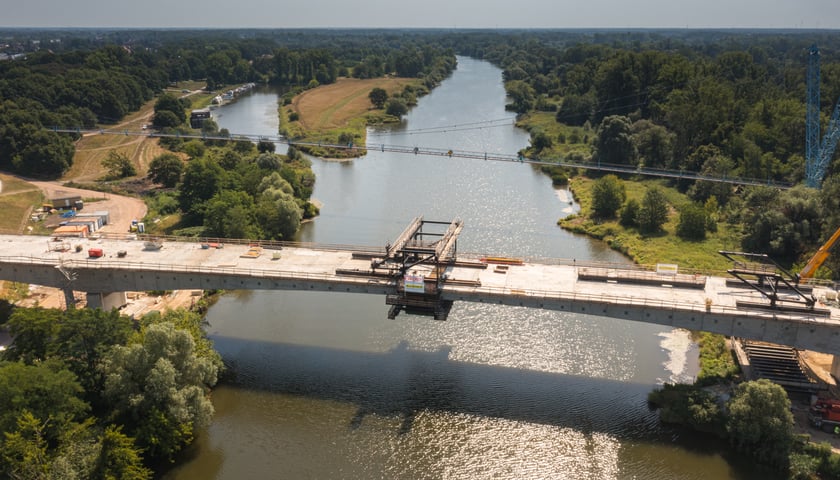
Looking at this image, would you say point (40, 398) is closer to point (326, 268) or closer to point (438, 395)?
point (326, 268)

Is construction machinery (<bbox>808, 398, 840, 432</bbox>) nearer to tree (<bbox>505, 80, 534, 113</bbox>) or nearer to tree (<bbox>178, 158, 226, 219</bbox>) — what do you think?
tree (<bbox>178, 158, 226, 219</bbox>)

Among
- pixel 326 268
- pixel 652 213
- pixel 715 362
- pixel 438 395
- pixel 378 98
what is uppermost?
pixel 378 98

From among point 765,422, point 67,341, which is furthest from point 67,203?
point 765,422

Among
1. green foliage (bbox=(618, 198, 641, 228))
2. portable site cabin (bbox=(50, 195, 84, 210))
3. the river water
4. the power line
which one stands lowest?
the river water

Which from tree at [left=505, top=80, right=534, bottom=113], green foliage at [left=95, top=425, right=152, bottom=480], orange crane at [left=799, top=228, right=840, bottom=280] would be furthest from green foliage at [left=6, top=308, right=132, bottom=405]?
tree at [left=505, top=80, right=534, bottom=113]

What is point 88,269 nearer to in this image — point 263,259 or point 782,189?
point 263,259

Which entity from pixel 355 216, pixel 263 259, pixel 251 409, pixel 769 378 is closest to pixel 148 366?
pixel 251 409
